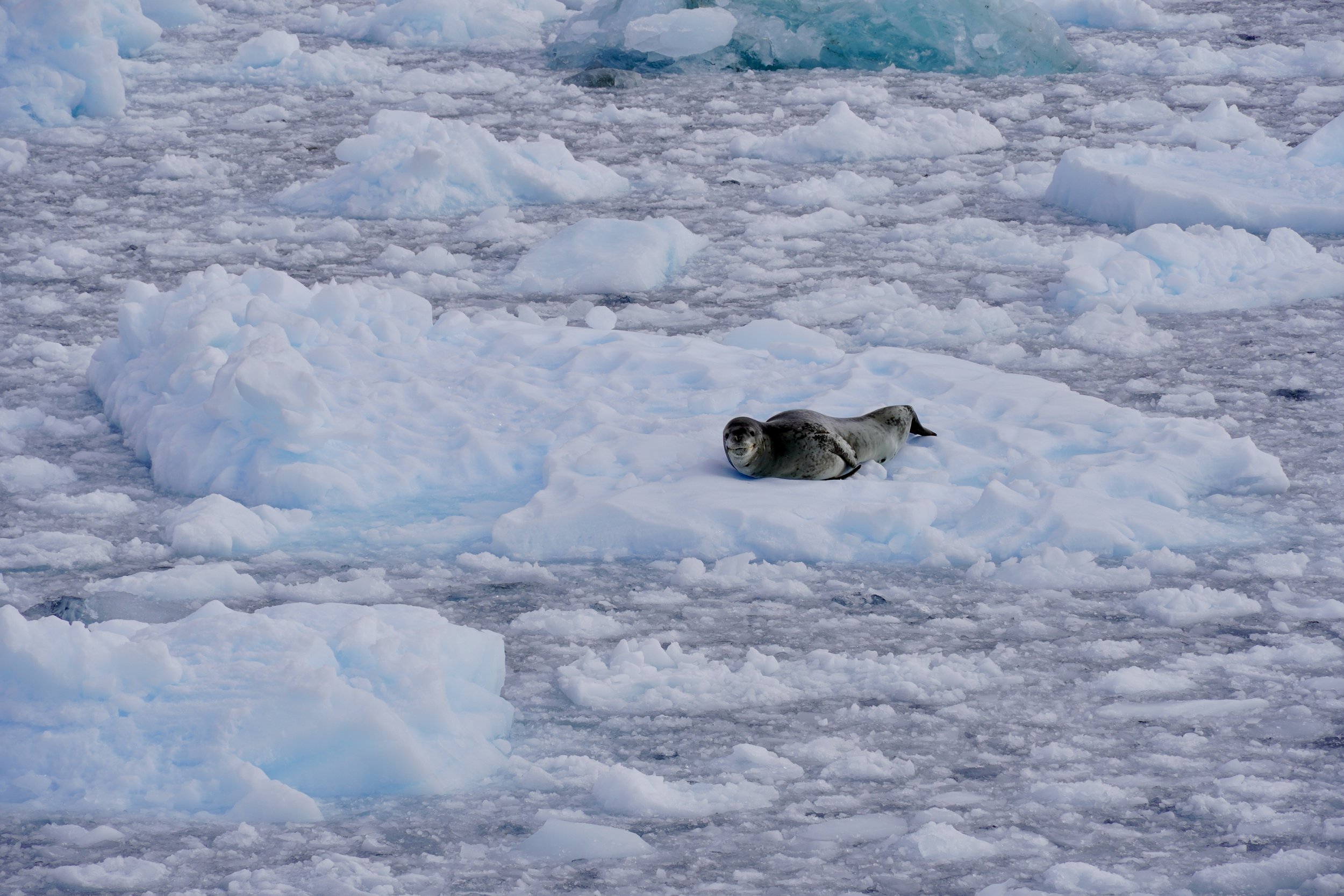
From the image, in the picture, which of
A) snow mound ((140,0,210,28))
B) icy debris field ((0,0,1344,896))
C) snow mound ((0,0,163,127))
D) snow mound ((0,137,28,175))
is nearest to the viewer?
icy debris field ((0,0,1344,896))

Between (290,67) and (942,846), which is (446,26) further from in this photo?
(942,846)

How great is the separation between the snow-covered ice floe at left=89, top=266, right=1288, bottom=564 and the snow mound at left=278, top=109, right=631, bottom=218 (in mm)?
2240

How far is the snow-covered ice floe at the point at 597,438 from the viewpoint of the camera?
4168 millimetres

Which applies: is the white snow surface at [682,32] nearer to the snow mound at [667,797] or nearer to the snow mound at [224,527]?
the snow mound at [224,527]

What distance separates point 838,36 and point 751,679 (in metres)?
8.57

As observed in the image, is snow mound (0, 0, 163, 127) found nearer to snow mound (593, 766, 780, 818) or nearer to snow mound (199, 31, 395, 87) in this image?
snow mound (199, 31, 395, 87)

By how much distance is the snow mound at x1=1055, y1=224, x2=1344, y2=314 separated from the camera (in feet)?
20.6

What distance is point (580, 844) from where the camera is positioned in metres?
2.79

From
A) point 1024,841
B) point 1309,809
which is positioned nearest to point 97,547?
point 1024,841

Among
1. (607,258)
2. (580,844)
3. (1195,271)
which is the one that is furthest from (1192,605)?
(607,258)

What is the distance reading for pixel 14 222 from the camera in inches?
304

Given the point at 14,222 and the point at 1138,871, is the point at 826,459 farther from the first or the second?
the point at 14,222

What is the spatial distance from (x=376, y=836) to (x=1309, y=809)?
5.71 feet

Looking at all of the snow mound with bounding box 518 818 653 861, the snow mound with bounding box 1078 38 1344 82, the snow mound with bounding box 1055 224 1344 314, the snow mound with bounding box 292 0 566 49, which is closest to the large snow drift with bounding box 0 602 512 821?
the snow mound with bounding box 518 818 653 861
